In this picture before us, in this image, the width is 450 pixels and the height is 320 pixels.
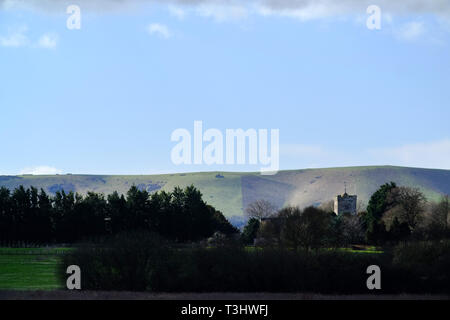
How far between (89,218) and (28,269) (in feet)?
120

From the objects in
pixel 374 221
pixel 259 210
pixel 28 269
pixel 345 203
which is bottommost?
pixel 28 269

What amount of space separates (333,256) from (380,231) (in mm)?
55336

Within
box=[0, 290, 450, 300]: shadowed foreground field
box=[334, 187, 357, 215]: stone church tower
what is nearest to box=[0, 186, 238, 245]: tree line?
box=[0, 290, 450, 300]: shadowed foreground field

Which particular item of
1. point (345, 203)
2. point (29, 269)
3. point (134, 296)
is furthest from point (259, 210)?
point (134, 296)

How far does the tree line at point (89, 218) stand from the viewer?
95375 millimetres

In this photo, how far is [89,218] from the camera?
9506 centimetres

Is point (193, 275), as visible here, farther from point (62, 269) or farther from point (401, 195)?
point (401, 195)

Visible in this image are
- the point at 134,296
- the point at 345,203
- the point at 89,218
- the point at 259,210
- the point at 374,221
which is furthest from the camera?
the point at 345,203

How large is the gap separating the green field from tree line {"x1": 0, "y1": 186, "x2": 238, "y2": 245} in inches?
530

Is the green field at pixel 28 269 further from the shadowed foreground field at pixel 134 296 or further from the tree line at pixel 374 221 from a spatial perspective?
the tree line at pixel 374 221

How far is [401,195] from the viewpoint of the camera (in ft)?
359

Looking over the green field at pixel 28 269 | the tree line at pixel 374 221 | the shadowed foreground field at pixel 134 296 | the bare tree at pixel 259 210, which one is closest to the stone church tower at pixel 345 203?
the bare tree at pixel 259 210

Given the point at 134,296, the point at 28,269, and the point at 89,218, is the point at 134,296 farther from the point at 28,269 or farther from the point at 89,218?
the point at 89,218
